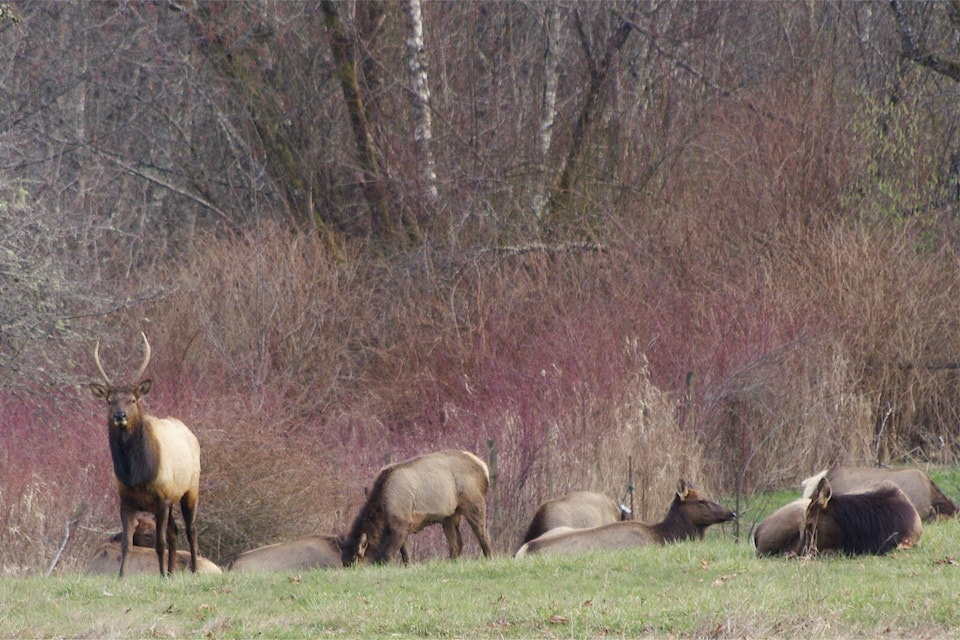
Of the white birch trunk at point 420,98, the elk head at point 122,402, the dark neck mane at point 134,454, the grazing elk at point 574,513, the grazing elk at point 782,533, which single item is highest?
the white birch trunk at point 420,98

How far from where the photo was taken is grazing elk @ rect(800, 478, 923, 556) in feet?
33.8

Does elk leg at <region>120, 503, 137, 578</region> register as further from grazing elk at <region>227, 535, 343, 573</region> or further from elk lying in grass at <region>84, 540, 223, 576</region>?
grazing elk at <region>227, 535, 343, 573</region>

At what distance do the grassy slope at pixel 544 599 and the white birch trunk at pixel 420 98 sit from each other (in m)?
16.7

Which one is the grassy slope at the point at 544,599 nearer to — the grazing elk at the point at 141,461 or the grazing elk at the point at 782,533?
the grazing elk at the point at 782,533

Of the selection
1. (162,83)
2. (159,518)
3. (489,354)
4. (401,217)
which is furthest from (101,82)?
(159,518)

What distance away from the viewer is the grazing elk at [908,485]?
513 inches

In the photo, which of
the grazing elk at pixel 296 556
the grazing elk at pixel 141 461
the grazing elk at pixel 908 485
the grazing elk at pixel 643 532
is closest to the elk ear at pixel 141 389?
the grazing elk at pixel 141 461

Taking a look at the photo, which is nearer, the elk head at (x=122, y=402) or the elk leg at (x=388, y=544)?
the elk head at (x=122, y=402)

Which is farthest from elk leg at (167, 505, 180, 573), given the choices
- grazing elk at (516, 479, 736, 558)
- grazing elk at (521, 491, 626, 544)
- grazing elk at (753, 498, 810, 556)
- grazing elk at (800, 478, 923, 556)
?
grazing elk at (800, 478, 923, 556)

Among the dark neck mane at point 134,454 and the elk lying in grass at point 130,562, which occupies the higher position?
the dark neck mane at point 134,454

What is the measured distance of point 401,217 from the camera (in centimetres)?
2811

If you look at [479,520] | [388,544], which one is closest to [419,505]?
[388,544]

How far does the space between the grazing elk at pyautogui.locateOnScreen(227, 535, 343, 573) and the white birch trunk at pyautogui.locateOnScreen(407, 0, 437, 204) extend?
49.7 feet

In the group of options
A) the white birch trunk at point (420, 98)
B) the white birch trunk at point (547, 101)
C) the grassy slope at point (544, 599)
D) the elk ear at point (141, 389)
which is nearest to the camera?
the grassy slope at point (544, 599)
